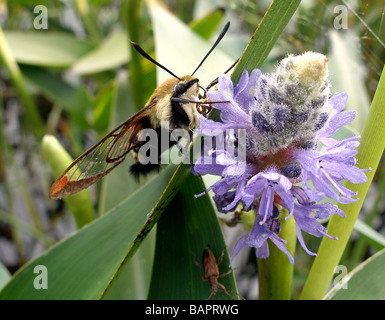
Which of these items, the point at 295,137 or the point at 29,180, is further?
the point at 29,180

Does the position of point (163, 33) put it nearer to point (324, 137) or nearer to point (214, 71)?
point (214, 71)

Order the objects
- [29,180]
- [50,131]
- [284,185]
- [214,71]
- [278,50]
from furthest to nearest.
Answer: [29,180] < [50,131] < [278,50] < [214,71] < [284,185]

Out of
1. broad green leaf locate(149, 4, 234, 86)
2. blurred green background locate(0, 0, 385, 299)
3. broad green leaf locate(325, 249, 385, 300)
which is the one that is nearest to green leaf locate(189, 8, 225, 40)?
blurred green background locate(0, 0, 385, 299)

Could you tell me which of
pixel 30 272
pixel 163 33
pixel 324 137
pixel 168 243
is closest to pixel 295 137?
pixel 324 137

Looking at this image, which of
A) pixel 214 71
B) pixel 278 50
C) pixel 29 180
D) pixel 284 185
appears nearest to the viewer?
pixel 284 185

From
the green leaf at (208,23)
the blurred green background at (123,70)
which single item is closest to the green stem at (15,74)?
the blurred green background at (123,70)

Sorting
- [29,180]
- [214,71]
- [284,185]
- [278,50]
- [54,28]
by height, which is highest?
[54,28]

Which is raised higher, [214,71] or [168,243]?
[214,71]

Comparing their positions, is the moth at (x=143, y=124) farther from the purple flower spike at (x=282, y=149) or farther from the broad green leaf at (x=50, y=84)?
the broad green leaf at (x=50, y=84)
